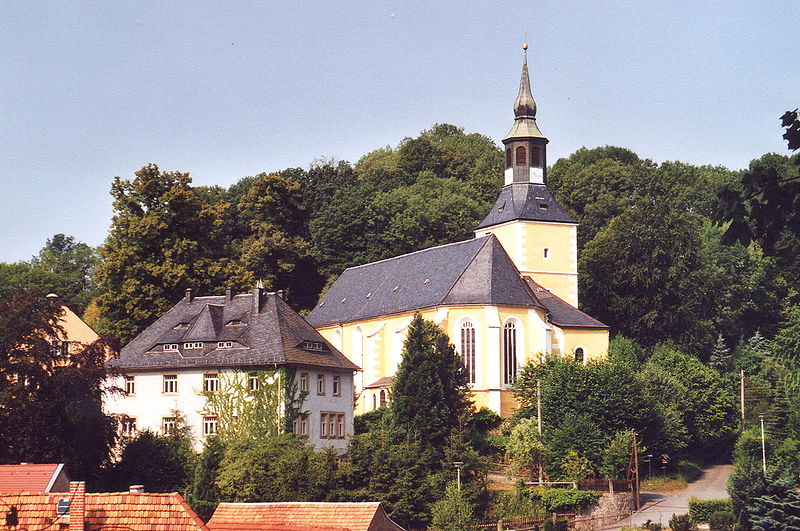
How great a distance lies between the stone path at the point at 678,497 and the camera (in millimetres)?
55000

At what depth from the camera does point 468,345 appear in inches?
2847

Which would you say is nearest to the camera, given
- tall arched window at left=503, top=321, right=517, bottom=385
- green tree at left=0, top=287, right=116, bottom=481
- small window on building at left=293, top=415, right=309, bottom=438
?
green tree at left=0, top=287, right=116, bottom=481

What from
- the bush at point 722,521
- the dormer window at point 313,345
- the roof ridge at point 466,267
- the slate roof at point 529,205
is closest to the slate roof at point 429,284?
the roof ridge at point 466,267

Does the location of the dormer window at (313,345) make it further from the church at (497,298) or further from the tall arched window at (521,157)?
the tall arched window at (521,157)

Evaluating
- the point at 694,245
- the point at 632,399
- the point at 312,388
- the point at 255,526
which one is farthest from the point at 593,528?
the point at 694,245

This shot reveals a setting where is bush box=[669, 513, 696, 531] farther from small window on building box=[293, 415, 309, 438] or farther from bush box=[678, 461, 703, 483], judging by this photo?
small window on building box=[293, 415, 309, 438]

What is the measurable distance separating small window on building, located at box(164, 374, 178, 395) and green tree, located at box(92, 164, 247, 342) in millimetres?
12764

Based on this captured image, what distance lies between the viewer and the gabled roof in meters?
27.4

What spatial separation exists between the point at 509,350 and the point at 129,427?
22.6m

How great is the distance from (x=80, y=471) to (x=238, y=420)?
1079 cm

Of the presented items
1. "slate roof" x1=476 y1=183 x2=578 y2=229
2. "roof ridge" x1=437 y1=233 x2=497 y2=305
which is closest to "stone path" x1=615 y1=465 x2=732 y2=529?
"roof ridge" x1=437 y1=233 x2=497 y2=305

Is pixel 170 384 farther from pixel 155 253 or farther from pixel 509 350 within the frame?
pixel 509 350

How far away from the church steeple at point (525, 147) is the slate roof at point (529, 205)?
552mm

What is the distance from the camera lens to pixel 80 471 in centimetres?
4950
